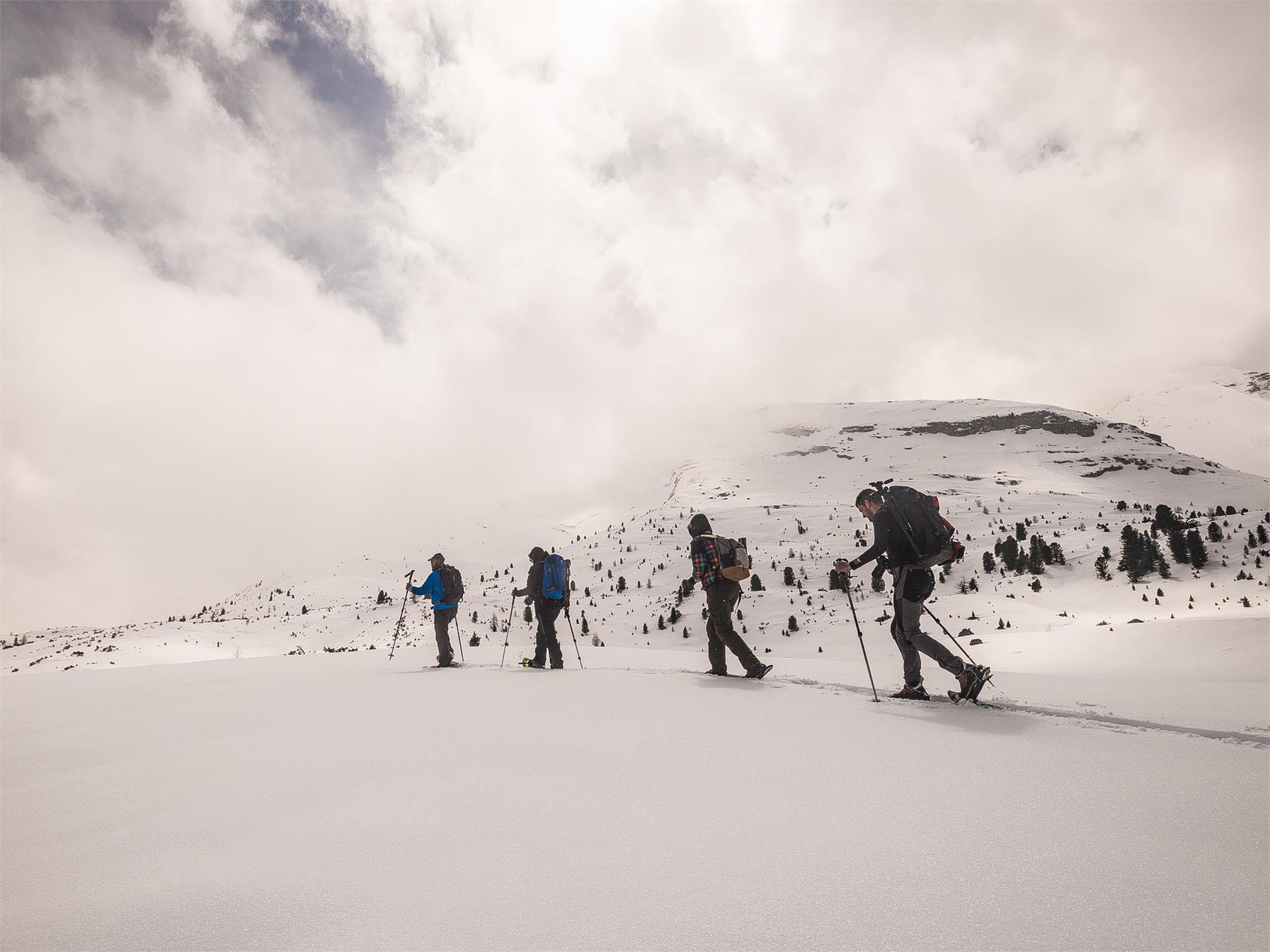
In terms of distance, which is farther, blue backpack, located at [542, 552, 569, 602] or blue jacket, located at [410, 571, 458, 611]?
blue jacket, located at [410, 571, 458, 611]

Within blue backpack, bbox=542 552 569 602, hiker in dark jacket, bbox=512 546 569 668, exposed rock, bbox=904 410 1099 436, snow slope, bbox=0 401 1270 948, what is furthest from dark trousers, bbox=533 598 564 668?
exposed rock, bbox=904 410 1099 436

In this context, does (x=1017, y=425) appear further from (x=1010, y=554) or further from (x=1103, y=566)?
(x=1103, y=566)

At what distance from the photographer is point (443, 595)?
9344mm

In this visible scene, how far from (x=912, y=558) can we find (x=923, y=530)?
11.3 inches

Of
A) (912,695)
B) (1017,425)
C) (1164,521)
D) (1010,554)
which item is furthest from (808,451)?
(912,695)

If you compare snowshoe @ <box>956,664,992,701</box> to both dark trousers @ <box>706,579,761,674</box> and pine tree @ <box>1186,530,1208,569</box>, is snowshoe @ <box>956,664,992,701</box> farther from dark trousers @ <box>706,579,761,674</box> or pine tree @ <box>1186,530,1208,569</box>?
pine tree @ <box>1186,530,1208,569</box>

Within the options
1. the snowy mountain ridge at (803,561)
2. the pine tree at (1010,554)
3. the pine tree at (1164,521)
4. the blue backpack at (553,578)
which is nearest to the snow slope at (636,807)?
the blue backpack at (553,578)

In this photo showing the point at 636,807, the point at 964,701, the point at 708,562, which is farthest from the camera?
the point at 708,562

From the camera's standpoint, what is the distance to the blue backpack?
8.30m

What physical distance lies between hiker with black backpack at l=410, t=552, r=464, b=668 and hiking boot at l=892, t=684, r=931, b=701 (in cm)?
651

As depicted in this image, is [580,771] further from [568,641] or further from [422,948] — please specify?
[568,641]

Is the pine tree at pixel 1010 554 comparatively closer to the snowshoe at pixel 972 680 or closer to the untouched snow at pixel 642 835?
the snowshoe at pixel 972 680

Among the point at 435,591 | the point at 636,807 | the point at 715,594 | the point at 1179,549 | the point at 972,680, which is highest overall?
the point at 435,591

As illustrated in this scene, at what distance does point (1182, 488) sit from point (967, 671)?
151 feet
